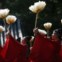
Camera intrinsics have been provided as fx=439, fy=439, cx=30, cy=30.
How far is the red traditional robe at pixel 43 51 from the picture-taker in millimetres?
4719

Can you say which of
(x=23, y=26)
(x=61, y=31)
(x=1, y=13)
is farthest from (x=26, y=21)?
(x=1, y=13)

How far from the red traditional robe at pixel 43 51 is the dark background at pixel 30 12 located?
29.3ft

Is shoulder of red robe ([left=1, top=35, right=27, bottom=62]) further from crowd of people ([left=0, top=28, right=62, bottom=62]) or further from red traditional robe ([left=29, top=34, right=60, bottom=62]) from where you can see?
red traditional robe ([left=29, top=34, right=60, bottom=62])

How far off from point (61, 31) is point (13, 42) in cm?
169

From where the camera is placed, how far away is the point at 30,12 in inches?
577

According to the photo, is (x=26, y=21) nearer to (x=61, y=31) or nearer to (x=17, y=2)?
(x=17, y=2)

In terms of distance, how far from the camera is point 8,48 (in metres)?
4.77

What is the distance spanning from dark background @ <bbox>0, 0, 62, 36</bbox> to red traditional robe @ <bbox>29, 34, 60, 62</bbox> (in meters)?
8.93

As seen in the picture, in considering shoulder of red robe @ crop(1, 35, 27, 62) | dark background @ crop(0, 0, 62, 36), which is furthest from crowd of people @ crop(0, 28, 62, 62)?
dark background @ crop(0, 0, 62, 36)

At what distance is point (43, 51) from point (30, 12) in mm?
9958

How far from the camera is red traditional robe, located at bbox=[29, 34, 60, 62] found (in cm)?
472

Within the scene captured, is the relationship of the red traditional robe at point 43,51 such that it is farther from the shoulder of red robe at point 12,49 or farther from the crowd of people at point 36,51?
the shoulder of red robe at point 12,49

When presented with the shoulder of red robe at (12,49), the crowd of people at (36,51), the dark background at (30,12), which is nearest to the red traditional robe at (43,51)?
the crowd of people at (36,51)

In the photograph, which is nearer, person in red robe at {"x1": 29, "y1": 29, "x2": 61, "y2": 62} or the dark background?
person in red robe at {"x1": 29, "y1": 29, "x2": 61, "y2": 62}
